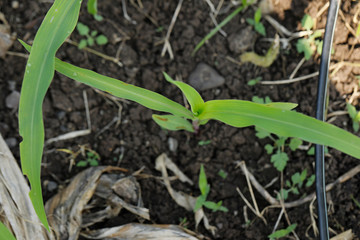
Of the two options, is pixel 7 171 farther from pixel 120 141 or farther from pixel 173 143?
pixel 173 143

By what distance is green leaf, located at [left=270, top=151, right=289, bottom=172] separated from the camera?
134 centimetres

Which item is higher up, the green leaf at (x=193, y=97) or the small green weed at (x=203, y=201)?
the green leaf at (x=193, y=97)

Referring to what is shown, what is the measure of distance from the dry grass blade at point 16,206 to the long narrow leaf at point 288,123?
641 millimetres

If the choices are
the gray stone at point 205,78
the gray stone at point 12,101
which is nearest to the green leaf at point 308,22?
the gray stone at point 205,78

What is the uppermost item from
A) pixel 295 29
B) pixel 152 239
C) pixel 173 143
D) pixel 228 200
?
pixel 295 29

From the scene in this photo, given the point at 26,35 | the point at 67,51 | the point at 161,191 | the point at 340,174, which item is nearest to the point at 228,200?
the point at 161,191

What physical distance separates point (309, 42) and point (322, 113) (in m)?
0.38

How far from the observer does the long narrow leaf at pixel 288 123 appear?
86 centimetres

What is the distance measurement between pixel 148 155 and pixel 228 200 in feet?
1.13

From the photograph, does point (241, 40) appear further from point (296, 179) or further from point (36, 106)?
point (36, 106)

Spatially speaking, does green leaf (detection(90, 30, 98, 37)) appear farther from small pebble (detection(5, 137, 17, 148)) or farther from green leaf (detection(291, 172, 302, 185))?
green leaf (detection(291, 172, 302, 185))

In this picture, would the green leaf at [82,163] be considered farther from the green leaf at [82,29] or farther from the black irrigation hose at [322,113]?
the black irrigation hose at [322,113]

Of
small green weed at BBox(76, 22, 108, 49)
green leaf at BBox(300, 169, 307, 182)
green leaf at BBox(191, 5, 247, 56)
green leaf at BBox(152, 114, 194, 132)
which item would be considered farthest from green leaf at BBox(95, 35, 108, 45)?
green leaf at BBox(300, 169, 307, 182)

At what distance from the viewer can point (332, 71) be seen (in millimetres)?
1420
